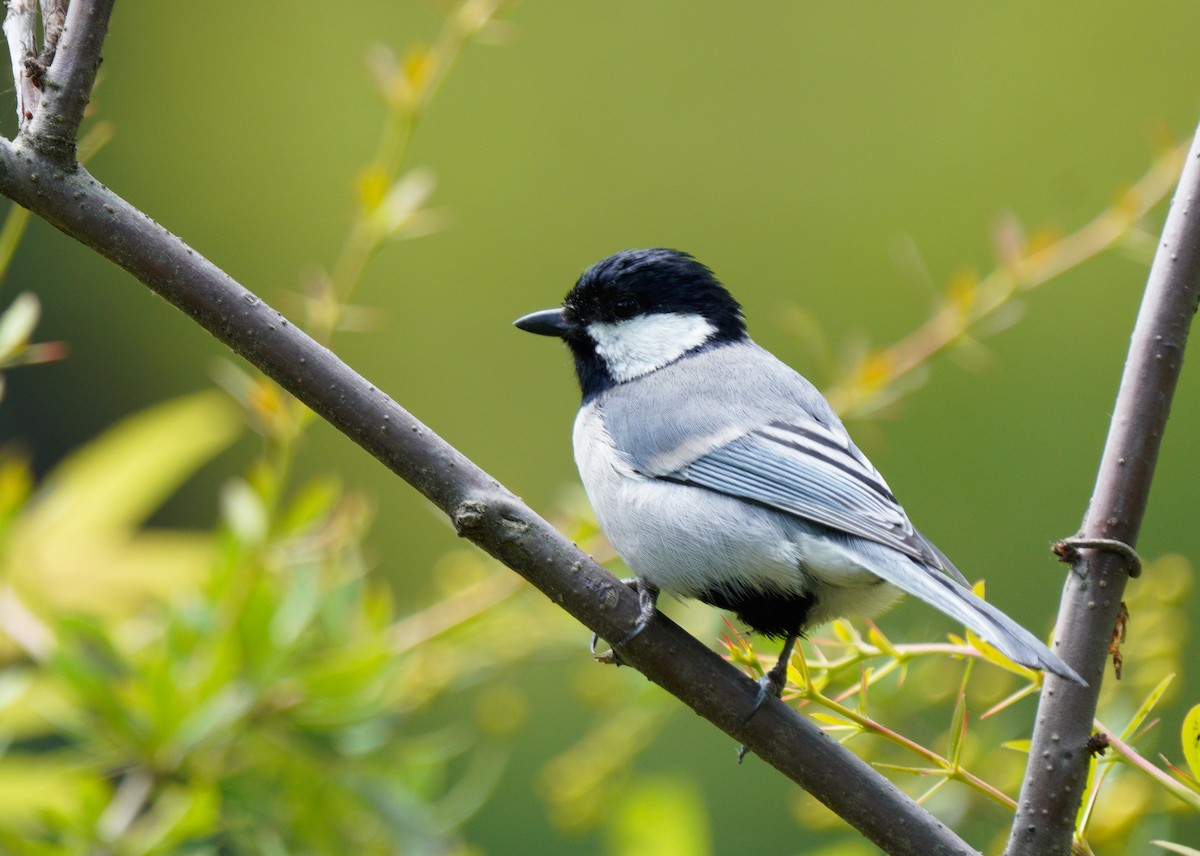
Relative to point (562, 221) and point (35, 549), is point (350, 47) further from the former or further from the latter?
point (35, 549)

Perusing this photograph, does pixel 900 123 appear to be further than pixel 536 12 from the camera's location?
No

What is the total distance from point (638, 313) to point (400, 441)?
850 mm

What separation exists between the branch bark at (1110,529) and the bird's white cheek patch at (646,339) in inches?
32.7

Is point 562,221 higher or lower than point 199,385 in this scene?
higher

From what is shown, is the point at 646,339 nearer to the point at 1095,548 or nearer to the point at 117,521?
the point at 117,521

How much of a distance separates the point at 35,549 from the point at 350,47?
9.44ft

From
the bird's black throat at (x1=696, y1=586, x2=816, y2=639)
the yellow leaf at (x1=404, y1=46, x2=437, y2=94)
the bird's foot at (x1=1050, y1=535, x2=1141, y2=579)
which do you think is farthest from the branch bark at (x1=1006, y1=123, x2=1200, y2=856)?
the yellow leaf at (x1=404, y1=46, x2=437, y2=94)

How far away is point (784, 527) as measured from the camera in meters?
1.27

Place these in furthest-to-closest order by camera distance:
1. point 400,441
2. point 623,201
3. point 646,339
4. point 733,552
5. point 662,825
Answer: point 623,201 < point 646,339 < point 733,552 < point 662,825 < point 400,441

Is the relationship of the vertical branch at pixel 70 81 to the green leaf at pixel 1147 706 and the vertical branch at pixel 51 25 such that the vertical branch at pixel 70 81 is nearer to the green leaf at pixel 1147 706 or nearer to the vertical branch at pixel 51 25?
the vertical branch at pixel 51 25

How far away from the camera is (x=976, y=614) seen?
37.1 inches

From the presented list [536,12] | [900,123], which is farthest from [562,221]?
[900,123]

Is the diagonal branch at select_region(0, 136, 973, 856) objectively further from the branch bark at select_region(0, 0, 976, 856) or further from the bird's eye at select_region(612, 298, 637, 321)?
the bird's eye at select_region(612, 298, 637, 321)

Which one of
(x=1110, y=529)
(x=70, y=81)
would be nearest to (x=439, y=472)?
(x=70, y=81)
